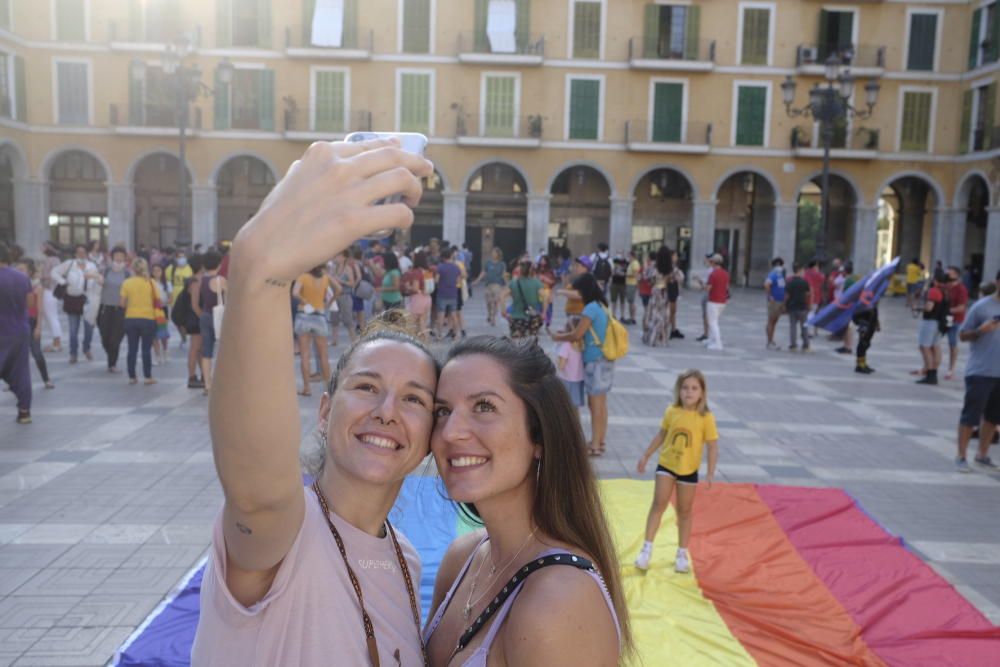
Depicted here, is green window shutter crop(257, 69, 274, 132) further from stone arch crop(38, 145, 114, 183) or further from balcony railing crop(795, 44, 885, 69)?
balcony railing crop(795, 44, 885, 69)

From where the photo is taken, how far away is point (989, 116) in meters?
27.7

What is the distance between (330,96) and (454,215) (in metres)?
6.16

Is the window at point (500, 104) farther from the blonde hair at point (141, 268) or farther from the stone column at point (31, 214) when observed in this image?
the blonde hair at point (141, 268)

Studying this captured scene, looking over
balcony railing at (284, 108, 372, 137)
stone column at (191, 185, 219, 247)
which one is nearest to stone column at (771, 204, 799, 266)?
balcony railing at (284, 108, 372, 137)

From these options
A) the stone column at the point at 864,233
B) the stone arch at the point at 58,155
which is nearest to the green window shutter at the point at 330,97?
the stone arch at the point at 58,155

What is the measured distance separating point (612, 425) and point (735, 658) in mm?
4836

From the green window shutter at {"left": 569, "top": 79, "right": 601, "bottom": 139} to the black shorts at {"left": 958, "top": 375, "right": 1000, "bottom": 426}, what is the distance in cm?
2381

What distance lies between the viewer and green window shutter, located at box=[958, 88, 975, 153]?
28.9 metres

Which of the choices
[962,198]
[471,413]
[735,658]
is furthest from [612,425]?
[962,198]

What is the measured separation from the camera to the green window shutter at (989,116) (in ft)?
89.9

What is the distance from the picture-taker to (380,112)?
29312 mm

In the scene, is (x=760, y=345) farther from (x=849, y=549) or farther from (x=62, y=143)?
(x=62, y=143)

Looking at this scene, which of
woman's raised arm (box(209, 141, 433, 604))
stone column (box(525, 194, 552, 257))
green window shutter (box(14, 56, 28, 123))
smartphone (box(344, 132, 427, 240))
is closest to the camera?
woman's raised arm (box(209, 141, 433, 604))

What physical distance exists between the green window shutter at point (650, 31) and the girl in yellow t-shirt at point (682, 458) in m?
26.8
